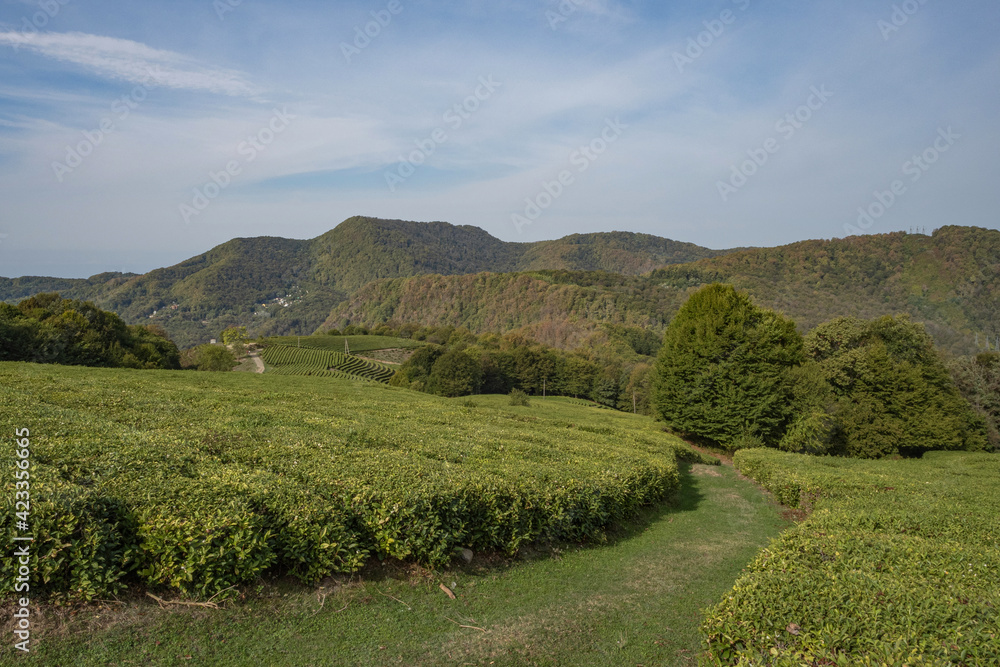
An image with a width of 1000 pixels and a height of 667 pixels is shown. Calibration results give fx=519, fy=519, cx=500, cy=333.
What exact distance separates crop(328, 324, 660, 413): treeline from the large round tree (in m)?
39.2

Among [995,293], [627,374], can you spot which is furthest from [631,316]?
[995,293]

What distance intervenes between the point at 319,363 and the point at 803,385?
78337 millimetres

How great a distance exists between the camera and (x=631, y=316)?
184125 millimetres

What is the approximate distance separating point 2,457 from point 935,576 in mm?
11164

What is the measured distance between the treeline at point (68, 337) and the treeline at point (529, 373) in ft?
107

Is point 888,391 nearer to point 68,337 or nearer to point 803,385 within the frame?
point 803,385

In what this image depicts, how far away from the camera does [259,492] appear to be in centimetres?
627

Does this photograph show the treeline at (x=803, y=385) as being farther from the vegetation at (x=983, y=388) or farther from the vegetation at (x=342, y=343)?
the vegetation at (x=342, y=343)

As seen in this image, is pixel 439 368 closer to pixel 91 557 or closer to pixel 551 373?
pixel 551 373

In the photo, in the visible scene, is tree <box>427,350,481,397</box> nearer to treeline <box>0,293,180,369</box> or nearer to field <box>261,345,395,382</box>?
field <box>261,345,395,382</box>

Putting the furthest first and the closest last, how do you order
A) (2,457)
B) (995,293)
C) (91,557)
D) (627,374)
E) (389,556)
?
(995,293)
(627,374)
(389,556)
(2,457)
(91,557)

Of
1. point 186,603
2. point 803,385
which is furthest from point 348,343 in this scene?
point 186,603

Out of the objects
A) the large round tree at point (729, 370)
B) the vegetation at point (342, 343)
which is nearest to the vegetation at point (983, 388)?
the large round tree at point (729, 370)

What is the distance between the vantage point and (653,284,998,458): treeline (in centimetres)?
2906
